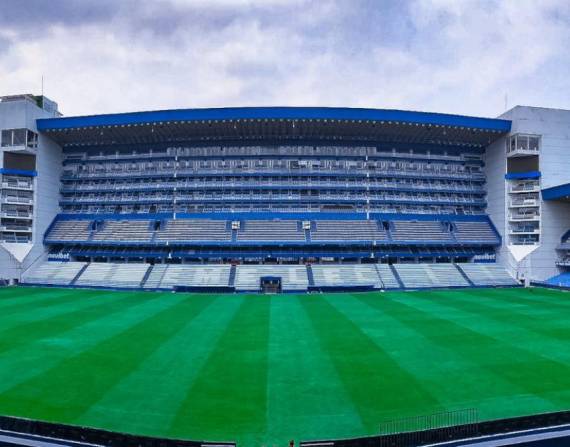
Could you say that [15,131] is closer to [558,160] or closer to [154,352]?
[154,352]

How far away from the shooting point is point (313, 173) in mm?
52875

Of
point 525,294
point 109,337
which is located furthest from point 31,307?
point 525,294

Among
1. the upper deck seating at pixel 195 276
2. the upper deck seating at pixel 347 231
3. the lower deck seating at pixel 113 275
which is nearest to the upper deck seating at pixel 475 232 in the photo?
the upper deck seating at pixel 347 231

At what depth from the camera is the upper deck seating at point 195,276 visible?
44.7m

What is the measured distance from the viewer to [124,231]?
169 ft

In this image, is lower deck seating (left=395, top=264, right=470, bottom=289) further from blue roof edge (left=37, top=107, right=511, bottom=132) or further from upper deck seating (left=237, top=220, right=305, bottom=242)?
blue roof edge (left=37, top=107, right=511, bottom=132)

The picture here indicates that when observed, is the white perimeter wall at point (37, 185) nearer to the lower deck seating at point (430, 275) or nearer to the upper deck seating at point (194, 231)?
the upper deck seating at point (194, 231)

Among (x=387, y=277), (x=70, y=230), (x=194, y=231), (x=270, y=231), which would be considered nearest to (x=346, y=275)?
(x=387, y=277)

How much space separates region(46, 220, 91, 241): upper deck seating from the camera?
51309 mm

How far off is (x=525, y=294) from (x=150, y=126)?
46981 mm

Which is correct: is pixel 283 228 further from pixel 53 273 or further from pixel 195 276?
pixel 53 273

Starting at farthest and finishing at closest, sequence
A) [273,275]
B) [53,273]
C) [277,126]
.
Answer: [277,126] → [53,273] → [273,275]

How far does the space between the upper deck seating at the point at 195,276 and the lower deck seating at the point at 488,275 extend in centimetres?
2916

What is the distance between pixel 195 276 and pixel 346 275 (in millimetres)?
17607
